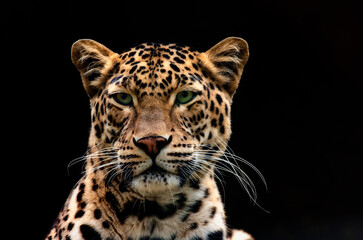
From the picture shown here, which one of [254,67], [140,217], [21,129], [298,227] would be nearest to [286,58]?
[254,67]

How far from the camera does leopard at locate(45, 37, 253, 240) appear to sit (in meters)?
4.03

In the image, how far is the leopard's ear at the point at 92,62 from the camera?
Answer: 14.9 ft

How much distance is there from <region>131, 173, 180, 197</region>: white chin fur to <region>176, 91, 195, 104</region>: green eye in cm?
56

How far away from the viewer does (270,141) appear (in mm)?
7863

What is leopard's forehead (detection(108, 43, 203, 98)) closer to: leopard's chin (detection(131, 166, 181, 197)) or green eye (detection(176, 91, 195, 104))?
green eye (detection(176, 91, 195, 104))

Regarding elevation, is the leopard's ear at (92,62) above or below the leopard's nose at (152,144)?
above

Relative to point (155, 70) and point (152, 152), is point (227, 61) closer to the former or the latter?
point (155, 70)

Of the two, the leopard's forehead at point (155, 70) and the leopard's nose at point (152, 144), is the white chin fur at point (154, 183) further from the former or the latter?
the leopard's forehead at point (155, 70)

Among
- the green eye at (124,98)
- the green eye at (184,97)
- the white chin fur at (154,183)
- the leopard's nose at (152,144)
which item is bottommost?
the white chin fur at (154,183)

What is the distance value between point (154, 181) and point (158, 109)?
0.51 meters

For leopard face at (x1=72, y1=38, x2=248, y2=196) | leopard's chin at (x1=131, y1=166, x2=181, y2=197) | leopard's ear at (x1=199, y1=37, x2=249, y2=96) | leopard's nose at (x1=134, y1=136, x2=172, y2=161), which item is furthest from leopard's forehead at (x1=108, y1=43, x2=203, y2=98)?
leopard's chin at (x1=131, y1=166, x2=181, y2=197)

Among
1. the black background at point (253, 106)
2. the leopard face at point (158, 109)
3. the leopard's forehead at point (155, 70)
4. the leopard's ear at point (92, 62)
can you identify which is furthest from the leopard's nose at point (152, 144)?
the black background at point (253, 106)

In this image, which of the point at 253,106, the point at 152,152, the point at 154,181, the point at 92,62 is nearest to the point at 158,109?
the point at 152,152

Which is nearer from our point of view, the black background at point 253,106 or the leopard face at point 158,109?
the leopard face at point 158,109
